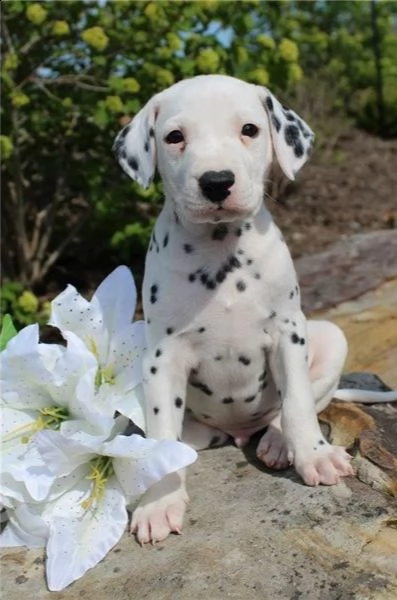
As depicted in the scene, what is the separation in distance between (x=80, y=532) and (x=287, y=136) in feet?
5.73

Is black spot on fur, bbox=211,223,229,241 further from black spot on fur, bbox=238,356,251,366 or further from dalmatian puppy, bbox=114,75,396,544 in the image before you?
black spot on fur, bbox=238,356,251,366

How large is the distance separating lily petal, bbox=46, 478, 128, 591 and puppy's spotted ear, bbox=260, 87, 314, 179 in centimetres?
145

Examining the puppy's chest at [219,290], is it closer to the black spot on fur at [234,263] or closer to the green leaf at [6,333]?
the black spot on fur at [234,263]

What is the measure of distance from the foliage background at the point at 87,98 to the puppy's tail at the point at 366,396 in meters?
2.04

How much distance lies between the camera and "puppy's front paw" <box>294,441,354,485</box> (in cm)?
332

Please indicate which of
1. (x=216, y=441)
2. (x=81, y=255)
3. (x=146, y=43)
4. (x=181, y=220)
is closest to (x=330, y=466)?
(x=216, y=441)

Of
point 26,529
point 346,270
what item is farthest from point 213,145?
point 346,270

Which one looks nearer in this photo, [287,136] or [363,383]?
[287,136]

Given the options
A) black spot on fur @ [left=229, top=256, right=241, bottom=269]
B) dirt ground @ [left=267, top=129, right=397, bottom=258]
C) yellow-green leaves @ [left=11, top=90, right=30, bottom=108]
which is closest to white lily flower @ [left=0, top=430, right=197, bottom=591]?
black spot on fur @ [left=229, top=256, right=241, bottom=269]

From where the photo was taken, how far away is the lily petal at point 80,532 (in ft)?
10.3

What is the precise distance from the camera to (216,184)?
300cm

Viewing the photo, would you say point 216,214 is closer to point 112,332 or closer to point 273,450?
point 112,332

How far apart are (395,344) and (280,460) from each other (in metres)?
2.58

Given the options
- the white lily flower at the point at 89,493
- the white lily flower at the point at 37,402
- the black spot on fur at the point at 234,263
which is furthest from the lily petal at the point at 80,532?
the black spot on fur at the point at 234,263
